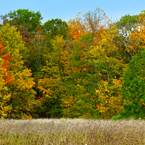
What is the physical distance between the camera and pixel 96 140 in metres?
5.95

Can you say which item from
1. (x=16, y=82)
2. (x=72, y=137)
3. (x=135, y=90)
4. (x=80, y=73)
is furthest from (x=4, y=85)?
(x=72, y=137)

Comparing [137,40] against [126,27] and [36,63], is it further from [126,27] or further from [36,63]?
[36,63]

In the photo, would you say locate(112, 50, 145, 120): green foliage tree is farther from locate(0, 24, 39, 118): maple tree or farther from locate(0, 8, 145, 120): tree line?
locate(0, 24, 39, 118): maple tree

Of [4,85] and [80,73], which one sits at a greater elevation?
[80,73]

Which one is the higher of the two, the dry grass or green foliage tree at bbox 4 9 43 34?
green foliage tree at bbox 4 9 43 34

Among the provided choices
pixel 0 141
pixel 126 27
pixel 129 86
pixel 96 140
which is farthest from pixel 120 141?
pixel 126 27

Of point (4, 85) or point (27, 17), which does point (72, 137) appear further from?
point (27, 17)

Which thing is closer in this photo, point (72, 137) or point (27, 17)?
point (72, 137)

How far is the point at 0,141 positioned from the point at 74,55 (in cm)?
2186

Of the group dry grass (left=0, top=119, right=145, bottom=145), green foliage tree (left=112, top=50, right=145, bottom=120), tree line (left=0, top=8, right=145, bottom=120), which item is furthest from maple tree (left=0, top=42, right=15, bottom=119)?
dry grass (left=0, top=119, right=145, bottom=145)

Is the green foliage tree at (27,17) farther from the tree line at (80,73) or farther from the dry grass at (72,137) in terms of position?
the dry grass at (72,137)

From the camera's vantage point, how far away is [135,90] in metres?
14.9

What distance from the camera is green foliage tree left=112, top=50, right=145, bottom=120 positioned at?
1477cm

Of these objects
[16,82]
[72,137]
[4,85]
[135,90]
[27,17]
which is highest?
[27,17]
